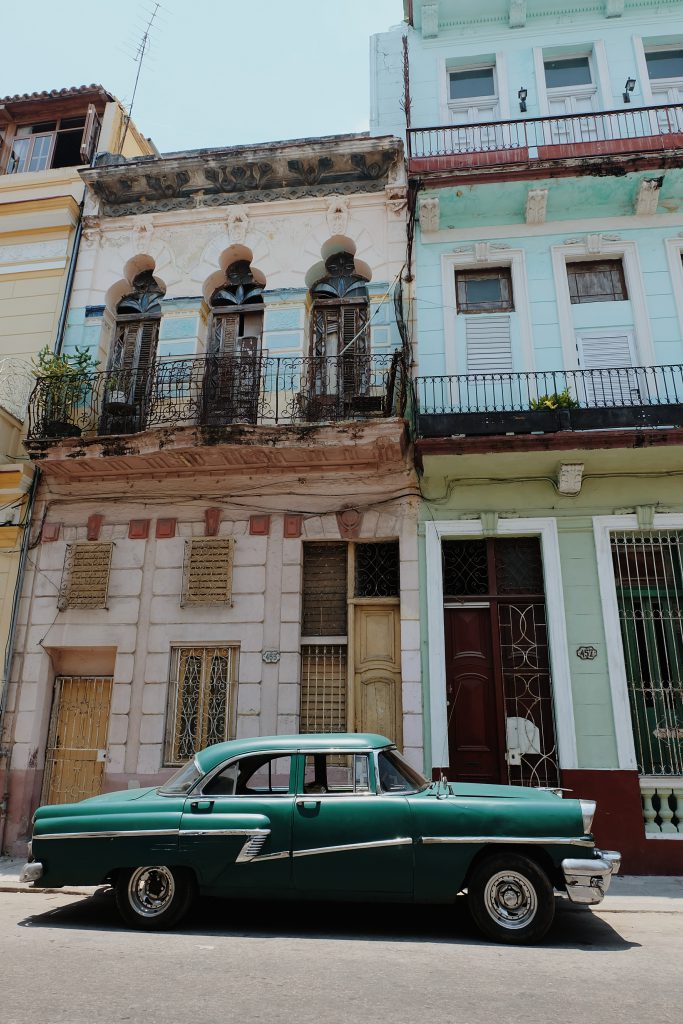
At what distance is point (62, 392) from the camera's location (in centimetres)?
1025

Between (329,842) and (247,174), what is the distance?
10.2 meters

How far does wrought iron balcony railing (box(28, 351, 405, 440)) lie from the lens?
10016 mm

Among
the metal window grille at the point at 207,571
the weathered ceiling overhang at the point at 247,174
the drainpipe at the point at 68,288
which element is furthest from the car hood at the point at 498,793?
the weathered ceiling overhang at the point at 247,174

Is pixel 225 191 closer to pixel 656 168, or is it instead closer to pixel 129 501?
pixel 129 501

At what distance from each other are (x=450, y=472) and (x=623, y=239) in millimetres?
4359

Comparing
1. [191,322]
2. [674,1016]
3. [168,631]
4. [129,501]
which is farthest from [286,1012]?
[191,322]

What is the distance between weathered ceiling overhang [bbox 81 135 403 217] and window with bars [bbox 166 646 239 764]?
23.8 feet

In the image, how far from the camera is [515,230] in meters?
10.5

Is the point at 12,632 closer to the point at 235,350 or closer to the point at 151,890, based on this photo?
the point at 235,350

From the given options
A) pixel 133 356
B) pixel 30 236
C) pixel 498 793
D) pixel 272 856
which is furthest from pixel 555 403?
pixel 30 236

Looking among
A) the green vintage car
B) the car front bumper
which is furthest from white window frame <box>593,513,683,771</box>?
the car front bumper

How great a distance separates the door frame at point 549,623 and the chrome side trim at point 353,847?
3429mm

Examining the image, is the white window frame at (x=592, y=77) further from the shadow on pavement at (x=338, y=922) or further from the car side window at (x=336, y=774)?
the shadow on pavement at (x=338, y=922)

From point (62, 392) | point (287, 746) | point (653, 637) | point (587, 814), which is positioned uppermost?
point (62, 392)
